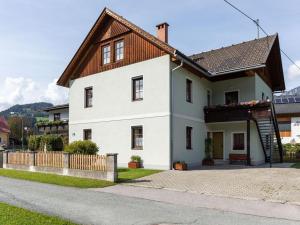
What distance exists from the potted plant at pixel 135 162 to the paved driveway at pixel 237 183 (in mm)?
2666

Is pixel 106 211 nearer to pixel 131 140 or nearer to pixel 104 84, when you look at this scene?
pixel 131 140

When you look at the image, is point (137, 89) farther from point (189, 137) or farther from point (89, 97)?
point (89, 97)

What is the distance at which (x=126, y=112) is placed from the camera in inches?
841

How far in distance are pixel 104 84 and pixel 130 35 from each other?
388 centimetres

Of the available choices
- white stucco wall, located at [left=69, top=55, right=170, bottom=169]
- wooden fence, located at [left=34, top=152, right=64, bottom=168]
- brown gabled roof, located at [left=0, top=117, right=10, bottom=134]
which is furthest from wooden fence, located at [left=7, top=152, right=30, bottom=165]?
brown gabled roof, located at [left=0, top=117, right=10, bottom=134]

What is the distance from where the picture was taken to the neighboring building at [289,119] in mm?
38812

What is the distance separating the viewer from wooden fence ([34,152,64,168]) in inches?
690

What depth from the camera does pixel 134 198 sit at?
36.6ft

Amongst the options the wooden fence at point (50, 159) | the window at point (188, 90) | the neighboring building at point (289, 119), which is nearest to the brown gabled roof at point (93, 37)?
the window at point (188, 90)

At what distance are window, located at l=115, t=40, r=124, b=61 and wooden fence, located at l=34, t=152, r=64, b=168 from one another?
790cm

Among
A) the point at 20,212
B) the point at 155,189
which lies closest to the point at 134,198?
the point at 155,189

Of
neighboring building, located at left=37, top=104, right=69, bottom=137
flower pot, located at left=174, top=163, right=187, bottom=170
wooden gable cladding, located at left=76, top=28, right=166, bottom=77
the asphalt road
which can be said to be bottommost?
the asphalt road

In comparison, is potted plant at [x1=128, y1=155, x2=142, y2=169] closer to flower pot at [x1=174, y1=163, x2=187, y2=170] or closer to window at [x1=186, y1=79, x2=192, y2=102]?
flower pot at [x1=174, y1=163, x2=187, y2=170]

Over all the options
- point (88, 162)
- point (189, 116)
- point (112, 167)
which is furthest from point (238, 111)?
point (88, 162)
